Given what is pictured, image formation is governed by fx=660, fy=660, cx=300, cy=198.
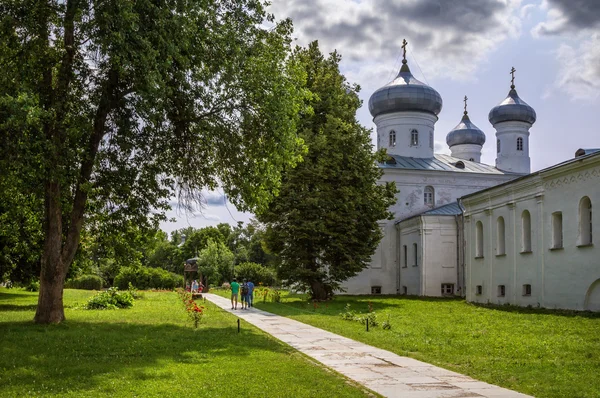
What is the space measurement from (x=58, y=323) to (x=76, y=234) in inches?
98.0

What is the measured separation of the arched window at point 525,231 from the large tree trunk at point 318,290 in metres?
9.68

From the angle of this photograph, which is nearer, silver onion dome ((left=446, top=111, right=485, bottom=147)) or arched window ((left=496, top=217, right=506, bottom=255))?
arched window ((left=496, top=217, right=506, bottom=255))

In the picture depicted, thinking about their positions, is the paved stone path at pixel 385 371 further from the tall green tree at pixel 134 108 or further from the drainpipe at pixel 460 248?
the drainpipe at pixel 460 248

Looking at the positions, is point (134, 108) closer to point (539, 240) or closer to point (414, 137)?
point (539, 240)

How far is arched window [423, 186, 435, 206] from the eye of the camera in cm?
4791

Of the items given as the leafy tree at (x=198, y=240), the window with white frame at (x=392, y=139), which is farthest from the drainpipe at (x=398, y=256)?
the leafy tree at (x=198, y=240)

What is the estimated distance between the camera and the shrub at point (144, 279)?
54812 mm

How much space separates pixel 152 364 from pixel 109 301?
16789mm

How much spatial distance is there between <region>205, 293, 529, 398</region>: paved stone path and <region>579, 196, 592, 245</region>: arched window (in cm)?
1241

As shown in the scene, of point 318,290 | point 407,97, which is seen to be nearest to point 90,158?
point 318,290

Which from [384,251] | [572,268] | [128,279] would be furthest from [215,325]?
[128,279]

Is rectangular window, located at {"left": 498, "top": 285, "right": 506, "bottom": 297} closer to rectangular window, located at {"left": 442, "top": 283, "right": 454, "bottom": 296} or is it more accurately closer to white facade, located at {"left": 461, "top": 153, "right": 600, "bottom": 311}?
white facade, located at {"left": 461, "top": 153, "right": 600, "bottom": 311}

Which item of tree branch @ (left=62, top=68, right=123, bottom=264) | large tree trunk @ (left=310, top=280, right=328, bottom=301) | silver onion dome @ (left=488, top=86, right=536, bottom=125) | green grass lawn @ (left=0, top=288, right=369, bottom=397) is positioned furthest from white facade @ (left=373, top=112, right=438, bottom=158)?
tree branch @ (left=62, top=68, right=123, bottom=264)

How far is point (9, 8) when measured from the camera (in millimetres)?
16281
